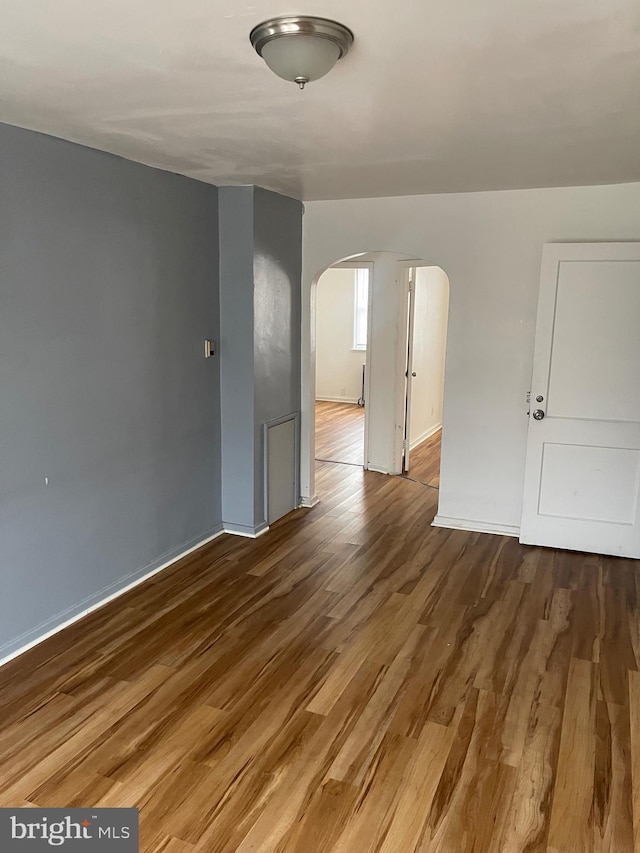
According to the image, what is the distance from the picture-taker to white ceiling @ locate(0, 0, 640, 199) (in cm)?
163

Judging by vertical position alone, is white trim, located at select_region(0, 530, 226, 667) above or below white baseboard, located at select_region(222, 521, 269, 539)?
below

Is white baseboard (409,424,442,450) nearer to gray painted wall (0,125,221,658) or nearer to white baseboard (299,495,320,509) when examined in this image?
white baseboard (299,495,320,509)

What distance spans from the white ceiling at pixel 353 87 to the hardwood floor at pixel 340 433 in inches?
148

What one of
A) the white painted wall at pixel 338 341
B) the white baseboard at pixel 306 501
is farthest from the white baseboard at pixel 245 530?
the white painted wall at pixel 338 341

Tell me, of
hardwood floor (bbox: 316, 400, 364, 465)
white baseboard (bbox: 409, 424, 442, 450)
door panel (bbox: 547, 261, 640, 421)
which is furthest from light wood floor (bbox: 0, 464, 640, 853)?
white baseboard (bbox: 409, 424, 442, 450)

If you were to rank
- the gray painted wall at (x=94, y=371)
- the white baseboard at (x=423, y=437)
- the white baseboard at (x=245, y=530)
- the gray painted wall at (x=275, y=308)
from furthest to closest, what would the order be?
1. the white baseboard at (x=423, y=437)
2. the white baseboard at (x=245, y=530)
3. the gray painted wall at (x=275, y=308)
4. the gray painted wall at (x=94, y=371)

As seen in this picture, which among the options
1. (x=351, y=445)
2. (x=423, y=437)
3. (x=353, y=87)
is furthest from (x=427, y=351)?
(x=353, y=87)

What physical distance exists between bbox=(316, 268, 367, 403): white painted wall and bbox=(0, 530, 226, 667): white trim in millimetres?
6239

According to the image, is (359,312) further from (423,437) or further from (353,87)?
(353,87)

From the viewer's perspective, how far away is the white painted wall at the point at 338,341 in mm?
10070

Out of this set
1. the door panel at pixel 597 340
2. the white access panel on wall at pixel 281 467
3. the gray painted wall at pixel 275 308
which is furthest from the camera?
the white access panel on wall at pixel 281 467

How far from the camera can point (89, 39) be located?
1.78 metres

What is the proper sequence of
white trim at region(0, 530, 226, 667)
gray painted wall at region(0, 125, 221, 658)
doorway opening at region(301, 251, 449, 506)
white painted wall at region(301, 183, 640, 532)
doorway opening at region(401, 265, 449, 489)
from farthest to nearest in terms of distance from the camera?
1. doorway opening at region(401, 265, 449, 489)
2. doorway opening at region(301, 251, 449, 506)
3. white painted wall at region(301, 183, 640, 532)
4. white trim at region(0, 530, 226, 667)
5. gray painted wall at region(0, 125, 221, 658)

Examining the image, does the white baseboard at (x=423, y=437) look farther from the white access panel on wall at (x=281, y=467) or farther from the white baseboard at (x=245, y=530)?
the white baseboard at (x=245, y=530)
